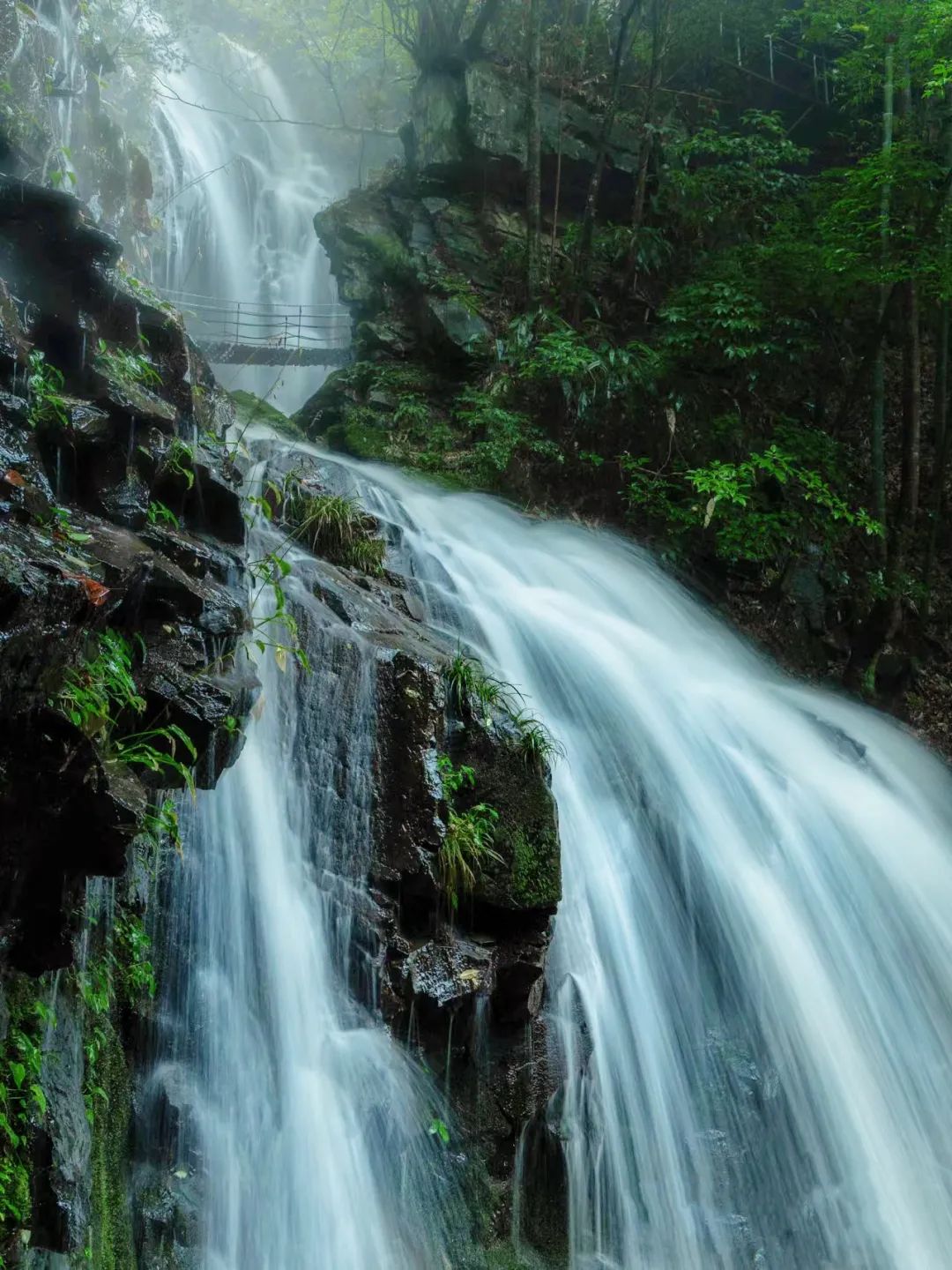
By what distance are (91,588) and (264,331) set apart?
16.6 meters

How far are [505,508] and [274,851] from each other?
6422mm

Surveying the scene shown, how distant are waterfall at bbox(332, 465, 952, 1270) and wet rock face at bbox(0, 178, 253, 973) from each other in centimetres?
244

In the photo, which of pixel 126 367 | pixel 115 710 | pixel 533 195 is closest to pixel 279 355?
pixel 533 195

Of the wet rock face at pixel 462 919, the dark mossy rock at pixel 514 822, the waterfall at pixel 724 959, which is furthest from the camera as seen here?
the waterfall at pixel 724 959

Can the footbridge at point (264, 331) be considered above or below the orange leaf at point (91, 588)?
above

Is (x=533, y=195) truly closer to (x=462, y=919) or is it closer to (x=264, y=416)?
(x=264, y=416)

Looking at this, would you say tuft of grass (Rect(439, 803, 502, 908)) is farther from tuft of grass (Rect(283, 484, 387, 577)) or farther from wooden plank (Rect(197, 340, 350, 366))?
wooden plank (Rect(197, 340, 350, 366))

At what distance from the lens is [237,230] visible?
2091 cm

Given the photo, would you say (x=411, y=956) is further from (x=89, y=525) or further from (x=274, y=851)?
(x=89, y=525)

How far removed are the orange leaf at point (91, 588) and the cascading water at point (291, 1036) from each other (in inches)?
63.9

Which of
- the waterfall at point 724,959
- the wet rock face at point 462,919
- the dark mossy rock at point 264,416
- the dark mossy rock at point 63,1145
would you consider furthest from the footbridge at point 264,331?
the dark mossy rock at point 63,1145

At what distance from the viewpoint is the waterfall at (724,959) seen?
503 cm

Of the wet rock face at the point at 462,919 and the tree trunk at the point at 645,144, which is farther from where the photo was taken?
the tree trunk at the point at 645,144

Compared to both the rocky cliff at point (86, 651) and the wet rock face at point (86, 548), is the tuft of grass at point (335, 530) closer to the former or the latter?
the wet rock face at point (86, 548)
